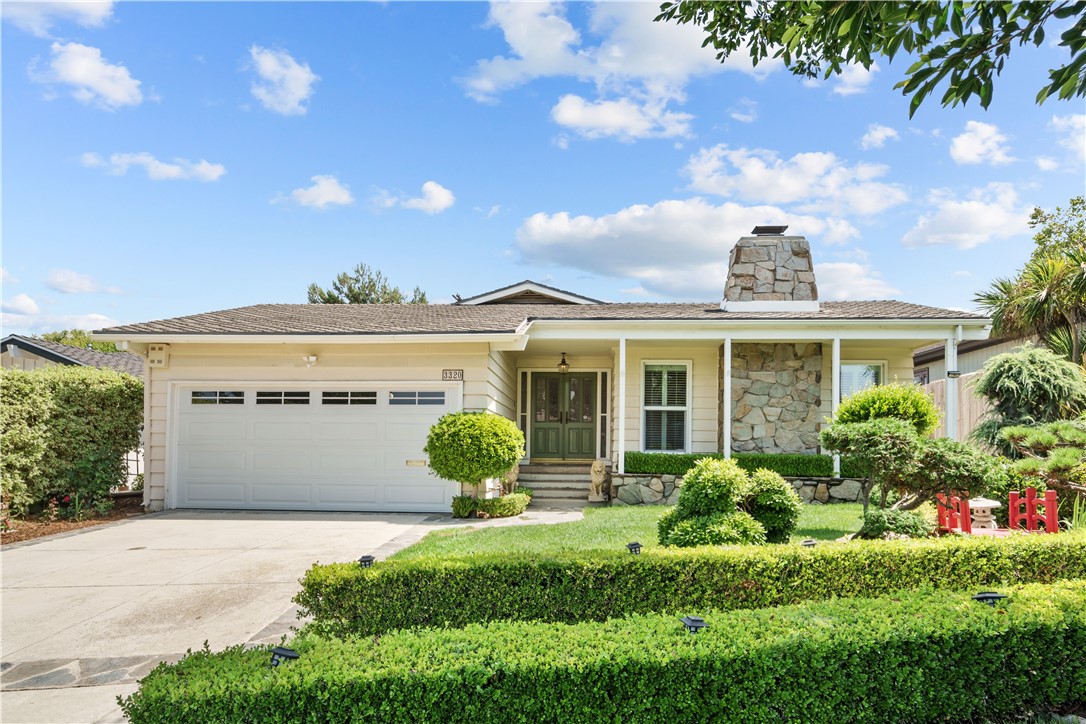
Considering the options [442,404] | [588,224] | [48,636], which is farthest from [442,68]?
[48,636]

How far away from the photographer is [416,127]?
453 inches

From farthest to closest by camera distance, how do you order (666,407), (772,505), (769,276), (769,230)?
(769,230) < (769,276) < (666,407) < (772,505)

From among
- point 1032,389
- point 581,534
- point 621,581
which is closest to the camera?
point 621,581

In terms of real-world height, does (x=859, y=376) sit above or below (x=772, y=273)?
below

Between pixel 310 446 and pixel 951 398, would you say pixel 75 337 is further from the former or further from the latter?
pixel 951 398

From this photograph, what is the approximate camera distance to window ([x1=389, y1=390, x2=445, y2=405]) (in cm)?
1080

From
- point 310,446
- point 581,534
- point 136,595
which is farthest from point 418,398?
point 136,595

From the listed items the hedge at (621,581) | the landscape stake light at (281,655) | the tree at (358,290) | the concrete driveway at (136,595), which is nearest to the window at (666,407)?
the concrete driveway at (136,595)

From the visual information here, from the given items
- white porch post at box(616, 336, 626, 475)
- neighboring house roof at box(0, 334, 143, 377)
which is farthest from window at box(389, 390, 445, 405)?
neighboring house roof at box(0, 334, 143, 377)

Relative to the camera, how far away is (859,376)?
13.0m

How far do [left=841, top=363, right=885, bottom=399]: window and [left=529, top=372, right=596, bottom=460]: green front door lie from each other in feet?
16.8

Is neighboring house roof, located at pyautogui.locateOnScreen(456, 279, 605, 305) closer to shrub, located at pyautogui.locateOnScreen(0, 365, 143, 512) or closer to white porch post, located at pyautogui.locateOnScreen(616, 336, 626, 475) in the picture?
white porch post, located at pyautogui.locateOnScreen(616, 336, 626, 475)

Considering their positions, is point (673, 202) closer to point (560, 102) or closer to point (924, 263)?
point (560, 102)

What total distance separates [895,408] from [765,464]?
2563 mm
